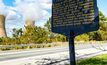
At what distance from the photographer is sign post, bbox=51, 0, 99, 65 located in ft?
24.1

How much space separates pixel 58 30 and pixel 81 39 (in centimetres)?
7016

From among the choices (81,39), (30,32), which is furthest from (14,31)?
(81,39)

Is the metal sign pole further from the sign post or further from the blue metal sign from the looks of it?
the blue metal sign

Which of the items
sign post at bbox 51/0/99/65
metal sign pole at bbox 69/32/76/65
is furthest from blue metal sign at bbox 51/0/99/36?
metal sign pole at bbox 69/32/76/65

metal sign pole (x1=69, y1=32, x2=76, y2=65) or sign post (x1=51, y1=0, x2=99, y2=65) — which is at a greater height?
sign post (x1=51, y1=0, x2=99, y2=65)

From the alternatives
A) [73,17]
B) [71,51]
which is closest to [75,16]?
[73,17]

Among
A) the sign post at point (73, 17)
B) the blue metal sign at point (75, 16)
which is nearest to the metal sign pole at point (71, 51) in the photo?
the sign post at point (73, 17)

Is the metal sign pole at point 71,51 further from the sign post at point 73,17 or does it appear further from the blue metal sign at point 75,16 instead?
the blue metal sign at point 75,16

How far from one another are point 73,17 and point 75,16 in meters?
0.09

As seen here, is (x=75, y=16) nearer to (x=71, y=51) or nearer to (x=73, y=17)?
(x=73, y=17)

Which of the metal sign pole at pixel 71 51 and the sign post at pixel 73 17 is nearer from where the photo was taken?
the sign post at pixel 73 17

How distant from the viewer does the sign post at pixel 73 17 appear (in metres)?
7.34

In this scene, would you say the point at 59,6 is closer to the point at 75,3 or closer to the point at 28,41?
the point at 75,3

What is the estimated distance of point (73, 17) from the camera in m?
7.88
